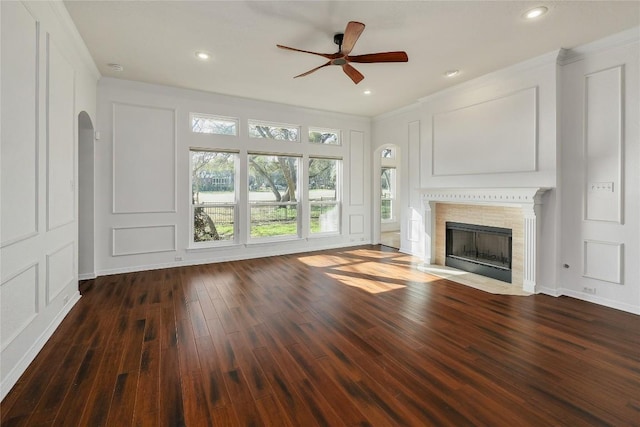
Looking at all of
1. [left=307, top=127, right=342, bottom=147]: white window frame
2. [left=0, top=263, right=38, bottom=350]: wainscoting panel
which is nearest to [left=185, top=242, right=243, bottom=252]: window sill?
[left=307, top=127, right=342, bottom=147]: white window frame

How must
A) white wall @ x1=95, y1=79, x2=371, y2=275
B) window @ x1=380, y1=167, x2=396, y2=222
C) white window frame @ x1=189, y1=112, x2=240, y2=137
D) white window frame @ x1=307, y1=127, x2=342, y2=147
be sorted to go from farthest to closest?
window @ x1=380, y1=167, x2=396, y2=222
white window frame @ x1=307, y1=127, x2=342, y2=147
white window frame @ x1=189, y1=112, x2=240, y2=137
white wall @ x1=95, y1=79, x2=371, y2=275

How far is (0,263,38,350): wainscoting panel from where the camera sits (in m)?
1.97

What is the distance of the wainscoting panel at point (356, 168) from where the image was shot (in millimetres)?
7062

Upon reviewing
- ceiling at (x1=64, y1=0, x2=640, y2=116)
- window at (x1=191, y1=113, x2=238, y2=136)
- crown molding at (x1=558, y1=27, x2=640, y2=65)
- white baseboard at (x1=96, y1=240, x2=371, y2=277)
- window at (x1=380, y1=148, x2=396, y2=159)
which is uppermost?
ceiling at (x1=64, y1=0, x2=640, y2=116)

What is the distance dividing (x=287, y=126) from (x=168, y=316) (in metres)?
4.36

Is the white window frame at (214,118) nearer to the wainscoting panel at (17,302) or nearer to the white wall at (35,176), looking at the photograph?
the white wall at (35,176)

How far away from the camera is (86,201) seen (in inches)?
176

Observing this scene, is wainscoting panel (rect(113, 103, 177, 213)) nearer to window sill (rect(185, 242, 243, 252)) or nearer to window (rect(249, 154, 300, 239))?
window sill (rect(185, 242, 243, 252))

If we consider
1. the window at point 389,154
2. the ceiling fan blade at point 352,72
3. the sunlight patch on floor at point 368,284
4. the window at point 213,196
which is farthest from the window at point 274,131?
the window at point 389,154

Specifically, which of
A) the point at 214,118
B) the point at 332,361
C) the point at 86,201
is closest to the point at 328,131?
the point at 214,118

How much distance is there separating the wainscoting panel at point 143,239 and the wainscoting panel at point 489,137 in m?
4.87

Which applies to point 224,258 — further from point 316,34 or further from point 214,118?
point 316,34

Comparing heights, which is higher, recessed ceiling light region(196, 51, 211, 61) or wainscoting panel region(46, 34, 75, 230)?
recessed ceiling light region(196, 51, 211, 61)

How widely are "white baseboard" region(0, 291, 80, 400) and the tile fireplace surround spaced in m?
5.18
